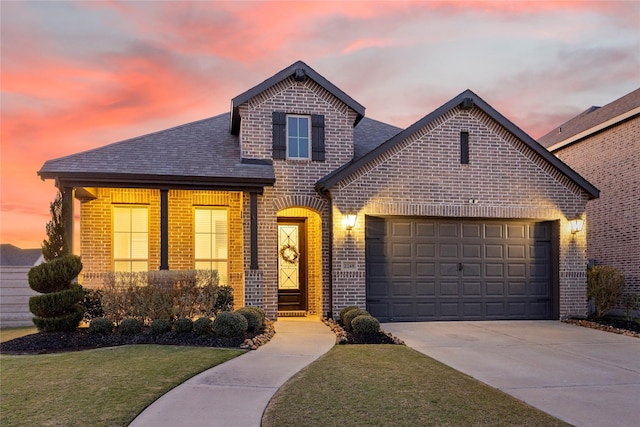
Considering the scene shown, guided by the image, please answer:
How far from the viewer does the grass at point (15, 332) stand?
11766 mm

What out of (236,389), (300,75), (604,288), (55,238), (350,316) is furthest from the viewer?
(604,288)

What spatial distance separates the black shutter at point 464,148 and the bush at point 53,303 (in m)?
9.57

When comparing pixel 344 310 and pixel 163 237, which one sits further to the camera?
pixel 163 237

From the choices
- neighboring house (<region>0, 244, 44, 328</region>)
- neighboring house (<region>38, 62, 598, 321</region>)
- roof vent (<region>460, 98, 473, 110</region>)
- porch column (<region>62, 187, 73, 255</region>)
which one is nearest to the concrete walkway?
neighboring house (<region>38, 62, 598, 321</region>)

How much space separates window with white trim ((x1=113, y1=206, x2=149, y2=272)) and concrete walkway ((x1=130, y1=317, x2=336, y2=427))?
5.90m

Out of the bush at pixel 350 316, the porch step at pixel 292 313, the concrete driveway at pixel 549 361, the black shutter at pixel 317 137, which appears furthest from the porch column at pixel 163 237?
the concrete driveway at pixel 549 361

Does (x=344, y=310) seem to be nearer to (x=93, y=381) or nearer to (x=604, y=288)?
(x=93, y=381)

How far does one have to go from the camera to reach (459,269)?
42.9 ft

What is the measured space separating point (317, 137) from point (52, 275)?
6932 mm

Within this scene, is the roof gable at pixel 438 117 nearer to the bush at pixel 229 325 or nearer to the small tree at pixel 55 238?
the bush at pixel 229 325

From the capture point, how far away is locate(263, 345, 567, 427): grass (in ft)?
17.2

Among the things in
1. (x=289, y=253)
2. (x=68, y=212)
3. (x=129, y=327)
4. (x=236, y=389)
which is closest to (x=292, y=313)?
(x=289, y=253)

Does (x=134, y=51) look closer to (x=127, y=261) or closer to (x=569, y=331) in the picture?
(x=127, y=261)

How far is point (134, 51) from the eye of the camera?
50.2ft
